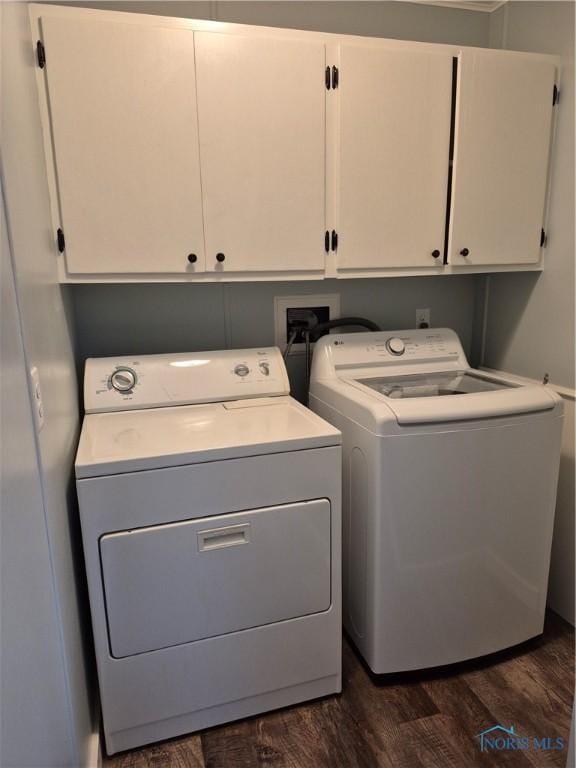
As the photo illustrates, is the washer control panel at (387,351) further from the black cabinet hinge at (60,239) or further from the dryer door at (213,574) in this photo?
the black cabinet hinge at (60,239)

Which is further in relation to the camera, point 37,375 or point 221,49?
point 221,49

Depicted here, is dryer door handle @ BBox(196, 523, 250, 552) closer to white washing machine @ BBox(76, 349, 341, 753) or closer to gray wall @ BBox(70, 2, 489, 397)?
white washing machine @ BBox(76, 349, 341, 753)

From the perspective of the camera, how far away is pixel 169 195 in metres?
1.58

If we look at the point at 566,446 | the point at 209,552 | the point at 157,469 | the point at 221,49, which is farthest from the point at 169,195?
the point at 566,446

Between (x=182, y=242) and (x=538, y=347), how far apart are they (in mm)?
1460

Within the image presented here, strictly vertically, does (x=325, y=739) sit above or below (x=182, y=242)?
below

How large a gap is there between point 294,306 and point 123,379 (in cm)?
77

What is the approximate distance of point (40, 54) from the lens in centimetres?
140

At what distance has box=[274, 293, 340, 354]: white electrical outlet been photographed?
2.11 meters

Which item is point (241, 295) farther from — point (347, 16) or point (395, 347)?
point (347, 16)

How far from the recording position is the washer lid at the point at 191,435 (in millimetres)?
1309

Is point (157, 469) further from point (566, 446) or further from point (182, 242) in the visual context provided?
point (566, 446)

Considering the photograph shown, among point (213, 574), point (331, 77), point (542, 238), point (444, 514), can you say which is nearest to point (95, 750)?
point (213, 574)

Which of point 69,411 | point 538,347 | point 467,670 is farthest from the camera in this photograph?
point 538,347
